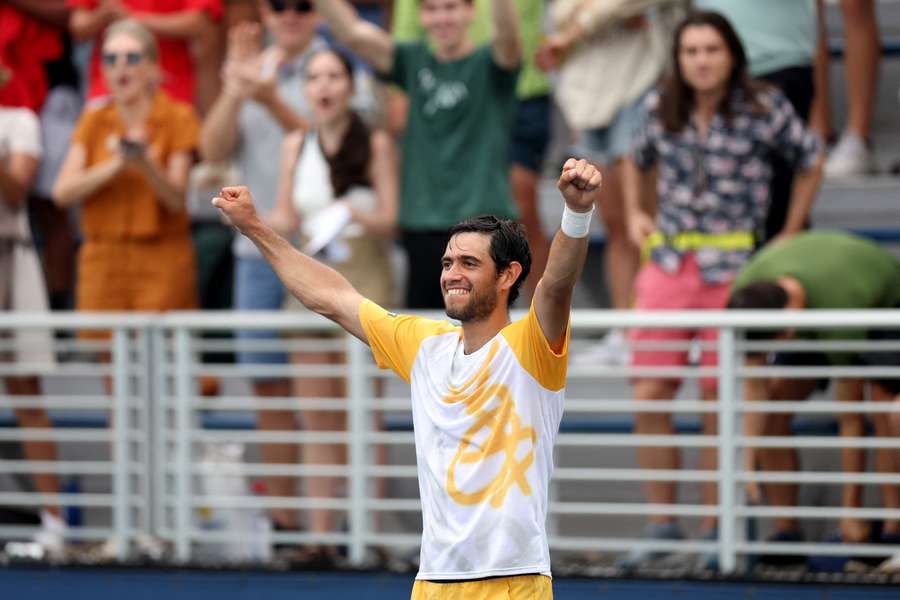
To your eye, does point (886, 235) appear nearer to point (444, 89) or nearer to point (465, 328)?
point (444, 89)

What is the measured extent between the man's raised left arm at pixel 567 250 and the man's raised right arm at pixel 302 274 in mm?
723

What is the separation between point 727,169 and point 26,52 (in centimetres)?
385

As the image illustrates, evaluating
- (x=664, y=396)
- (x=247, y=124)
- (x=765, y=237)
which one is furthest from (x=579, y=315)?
(x=247, y=124)

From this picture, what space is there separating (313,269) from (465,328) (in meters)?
Answer: 0.56

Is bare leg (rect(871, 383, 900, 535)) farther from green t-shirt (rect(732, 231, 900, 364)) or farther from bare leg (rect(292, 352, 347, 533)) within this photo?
bare leg (rect(292, 352, 347, 533))

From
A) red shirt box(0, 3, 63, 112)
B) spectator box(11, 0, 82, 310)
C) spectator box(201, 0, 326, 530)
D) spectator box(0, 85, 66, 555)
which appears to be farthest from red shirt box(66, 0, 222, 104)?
spectator box(201, 0, 326, 530)

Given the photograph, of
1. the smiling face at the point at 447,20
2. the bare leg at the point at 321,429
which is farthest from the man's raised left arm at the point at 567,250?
the smiling face at the point at 447,20

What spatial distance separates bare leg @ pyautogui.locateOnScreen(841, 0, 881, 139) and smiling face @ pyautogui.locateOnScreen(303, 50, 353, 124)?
8.15 feet

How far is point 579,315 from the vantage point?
714 centimetres

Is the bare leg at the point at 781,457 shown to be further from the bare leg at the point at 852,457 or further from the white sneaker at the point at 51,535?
the white sneaker at the point at 51,535

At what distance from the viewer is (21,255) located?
8375mm

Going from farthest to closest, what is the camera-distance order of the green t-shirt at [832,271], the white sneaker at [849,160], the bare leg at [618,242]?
the white sneaker at [849,160] < the bare leg at [618,242] < the green t-shirt at [832,271]

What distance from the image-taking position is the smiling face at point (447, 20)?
297 inches

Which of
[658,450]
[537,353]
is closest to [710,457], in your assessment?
[658,450]
